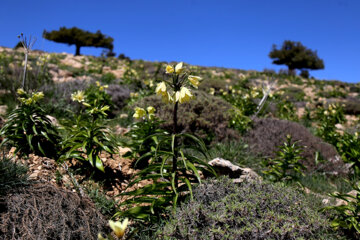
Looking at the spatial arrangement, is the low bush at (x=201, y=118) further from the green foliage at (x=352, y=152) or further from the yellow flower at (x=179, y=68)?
the yellow flower at (x=179, y=68)

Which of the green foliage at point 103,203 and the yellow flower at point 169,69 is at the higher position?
the yellow flower at point 169,69

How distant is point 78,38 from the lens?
35.8 metres

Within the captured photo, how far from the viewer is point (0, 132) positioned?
3.40m

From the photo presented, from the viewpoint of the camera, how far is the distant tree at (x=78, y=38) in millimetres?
35812

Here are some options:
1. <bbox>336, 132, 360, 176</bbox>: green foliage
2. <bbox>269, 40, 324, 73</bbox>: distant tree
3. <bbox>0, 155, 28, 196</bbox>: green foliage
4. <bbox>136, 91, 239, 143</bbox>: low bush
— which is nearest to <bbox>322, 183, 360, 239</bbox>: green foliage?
<bbox>336, 132, 360, 176</bbox>: green foliage

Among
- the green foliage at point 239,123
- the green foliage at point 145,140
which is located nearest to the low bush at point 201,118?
the green foliage at point 239,123

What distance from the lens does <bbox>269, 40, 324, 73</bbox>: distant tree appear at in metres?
34.8

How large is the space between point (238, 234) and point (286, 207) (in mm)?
663

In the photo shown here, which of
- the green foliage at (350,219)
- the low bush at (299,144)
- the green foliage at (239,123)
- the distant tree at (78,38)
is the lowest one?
the green foliage at (350,219)

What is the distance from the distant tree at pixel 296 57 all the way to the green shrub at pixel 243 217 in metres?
36.2

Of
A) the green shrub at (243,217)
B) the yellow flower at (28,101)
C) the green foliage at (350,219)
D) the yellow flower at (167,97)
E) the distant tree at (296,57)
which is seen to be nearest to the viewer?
the green shrub at (243,217)

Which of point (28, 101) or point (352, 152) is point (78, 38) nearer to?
point (28, 101)

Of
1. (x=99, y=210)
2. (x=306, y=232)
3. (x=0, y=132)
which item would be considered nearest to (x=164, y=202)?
(x=99, y=210)

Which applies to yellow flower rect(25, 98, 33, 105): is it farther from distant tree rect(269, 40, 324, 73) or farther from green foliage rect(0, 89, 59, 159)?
distant tree rect(269, 40, 324, 73)
